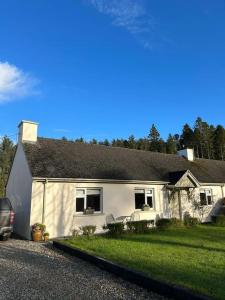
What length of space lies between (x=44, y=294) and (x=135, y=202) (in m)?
13.9

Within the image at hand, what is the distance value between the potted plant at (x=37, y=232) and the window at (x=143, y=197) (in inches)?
286

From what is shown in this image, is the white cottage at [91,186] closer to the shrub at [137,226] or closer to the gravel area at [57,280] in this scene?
the shrub at [137,226]

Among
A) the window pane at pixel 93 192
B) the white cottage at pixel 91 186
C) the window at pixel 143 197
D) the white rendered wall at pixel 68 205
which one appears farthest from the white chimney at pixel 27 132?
the window at pixel 143 197

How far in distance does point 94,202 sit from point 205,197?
11136 mm

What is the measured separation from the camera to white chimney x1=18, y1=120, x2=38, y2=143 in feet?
64.4

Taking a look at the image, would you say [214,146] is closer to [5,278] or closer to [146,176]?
[146,176]

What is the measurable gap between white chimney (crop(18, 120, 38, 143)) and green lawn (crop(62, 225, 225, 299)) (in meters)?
8.74

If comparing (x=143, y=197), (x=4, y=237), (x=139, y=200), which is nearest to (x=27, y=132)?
(x=4, y=237)

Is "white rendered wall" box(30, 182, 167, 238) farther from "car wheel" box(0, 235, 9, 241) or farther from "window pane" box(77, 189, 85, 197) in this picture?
"car wheel" box(0, 235, 9, 241)

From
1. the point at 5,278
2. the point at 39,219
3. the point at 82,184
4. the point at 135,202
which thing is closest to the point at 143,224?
the point at 135,202

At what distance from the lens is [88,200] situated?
59.9 ft

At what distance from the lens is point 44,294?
663cm

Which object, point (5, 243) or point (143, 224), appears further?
point (143, 224)

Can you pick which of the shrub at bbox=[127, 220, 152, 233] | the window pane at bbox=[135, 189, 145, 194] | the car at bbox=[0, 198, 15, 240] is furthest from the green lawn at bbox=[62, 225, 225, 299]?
the window pane at bbox=[135, 189, 145, 194]
